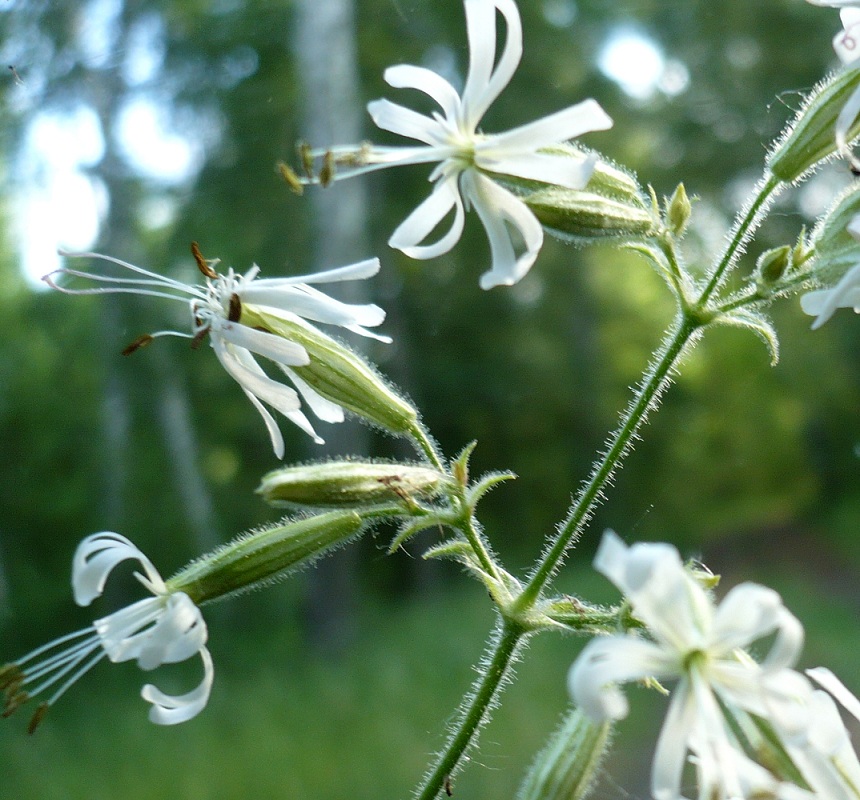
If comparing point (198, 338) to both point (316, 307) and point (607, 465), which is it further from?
point (607, 465)

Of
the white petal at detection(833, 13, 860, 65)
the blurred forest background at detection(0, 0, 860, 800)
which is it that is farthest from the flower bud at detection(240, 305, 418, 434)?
the blurred forest background at detection(0, 0, 860, 800)

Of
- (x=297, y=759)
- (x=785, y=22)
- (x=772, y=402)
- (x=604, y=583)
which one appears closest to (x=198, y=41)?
(x=297, y=759)

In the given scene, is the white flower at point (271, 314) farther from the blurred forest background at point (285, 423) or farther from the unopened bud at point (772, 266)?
the blurred forest background at point (285, 423)

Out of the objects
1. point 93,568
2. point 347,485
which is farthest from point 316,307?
point 93,568

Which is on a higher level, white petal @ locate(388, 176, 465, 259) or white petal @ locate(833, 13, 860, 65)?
white petal @ locate(833, 13, 860, 65)

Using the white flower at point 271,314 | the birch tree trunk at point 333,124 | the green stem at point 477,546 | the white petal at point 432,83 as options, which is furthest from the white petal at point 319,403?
the birch tree trunk at point 333,124

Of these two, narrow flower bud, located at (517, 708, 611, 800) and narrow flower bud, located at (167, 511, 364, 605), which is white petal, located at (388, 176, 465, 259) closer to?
narrow flower bud, located at (167, 511, 364, 605)
